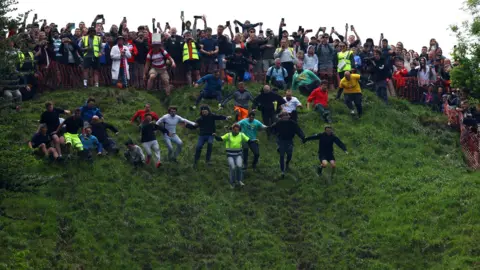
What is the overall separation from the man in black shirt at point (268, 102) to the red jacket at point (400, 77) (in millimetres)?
9131

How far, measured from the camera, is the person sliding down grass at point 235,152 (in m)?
27.5

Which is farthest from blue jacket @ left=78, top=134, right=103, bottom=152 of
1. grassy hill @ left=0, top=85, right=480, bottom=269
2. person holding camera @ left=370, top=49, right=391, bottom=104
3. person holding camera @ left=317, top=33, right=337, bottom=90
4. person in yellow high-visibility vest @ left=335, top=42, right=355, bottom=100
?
person holding camera @ left=370, top=49, right=391, bottom=104

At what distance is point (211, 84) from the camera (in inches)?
1264

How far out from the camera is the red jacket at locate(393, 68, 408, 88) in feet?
124

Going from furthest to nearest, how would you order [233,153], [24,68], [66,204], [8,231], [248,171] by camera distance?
1. [24,68]
2. [248,171]
3. [233,153]
4. [66,204]
5. [8,231]

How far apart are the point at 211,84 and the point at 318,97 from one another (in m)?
4.00

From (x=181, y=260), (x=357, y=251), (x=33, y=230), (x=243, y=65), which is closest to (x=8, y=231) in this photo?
(x=33, y=230)

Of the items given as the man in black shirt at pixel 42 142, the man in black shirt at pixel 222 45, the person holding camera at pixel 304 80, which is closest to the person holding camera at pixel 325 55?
the person holding camera at pixel 304 80

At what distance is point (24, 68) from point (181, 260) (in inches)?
448

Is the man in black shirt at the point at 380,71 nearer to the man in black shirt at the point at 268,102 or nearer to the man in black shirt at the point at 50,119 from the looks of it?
the man in black shirt at the point at 268,102

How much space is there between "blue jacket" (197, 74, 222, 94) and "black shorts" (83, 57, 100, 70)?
4.36 metres

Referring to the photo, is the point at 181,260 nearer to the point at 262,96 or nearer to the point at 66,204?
the point at 66,204

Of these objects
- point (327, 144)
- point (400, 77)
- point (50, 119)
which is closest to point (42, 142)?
point (50, 119)

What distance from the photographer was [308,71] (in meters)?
33.8
